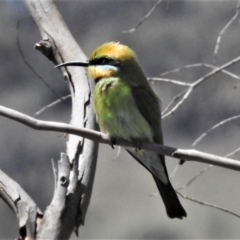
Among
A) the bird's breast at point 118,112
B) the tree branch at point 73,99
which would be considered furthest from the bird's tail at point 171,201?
the tree branch at point 73,99

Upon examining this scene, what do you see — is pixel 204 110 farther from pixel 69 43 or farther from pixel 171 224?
pixel 69 43

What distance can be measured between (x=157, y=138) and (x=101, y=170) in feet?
8.11

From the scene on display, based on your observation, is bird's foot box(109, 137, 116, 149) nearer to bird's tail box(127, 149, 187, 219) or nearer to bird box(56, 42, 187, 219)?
bird box(56, 42, 187, 219)

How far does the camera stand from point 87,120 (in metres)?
2.13

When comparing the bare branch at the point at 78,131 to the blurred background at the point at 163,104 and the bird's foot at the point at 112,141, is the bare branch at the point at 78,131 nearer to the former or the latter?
the bird's foot at the point at 112,141

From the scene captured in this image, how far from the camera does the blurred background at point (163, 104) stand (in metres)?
4.32

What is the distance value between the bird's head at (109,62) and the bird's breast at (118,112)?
0.13ft

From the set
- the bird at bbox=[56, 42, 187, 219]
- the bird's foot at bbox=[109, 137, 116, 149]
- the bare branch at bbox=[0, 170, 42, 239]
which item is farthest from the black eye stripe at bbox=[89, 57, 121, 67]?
the bare branch at bbox=[0, 170, 42, 239]

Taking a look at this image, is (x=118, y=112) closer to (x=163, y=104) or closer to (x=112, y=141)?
(x=112, y=141)

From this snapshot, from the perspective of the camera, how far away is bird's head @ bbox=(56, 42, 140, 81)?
2.19 metres

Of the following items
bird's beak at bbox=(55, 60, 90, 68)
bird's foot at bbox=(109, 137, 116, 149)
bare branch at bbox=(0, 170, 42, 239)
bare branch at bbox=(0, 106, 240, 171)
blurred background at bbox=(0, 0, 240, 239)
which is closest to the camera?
bare branch at bbox=(0, 106, 240, 171)

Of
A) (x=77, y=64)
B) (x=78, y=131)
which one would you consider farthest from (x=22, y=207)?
(x=77, y=64)

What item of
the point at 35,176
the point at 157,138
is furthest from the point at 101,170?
the point at 157,138

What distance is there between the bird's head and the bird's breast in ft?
0.13
